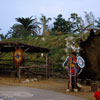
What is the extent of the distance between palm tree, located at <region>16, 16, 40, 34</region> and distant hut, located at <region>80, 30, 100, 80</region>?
70.6ft

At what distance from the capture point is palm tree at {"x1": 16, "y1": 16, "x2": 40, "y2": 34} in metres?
33.4

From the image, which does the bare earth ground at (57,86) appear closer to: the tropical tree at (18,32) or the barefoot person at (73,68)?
the barefoot person at (73,68)

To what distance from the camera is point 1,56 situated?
25.0 m

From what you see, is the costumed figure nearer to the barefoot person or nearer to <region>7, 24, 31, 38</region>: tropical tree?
the barefoot person

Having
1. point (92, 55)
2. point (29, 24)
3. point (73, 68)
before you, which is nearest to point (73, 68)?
point (73, 68)

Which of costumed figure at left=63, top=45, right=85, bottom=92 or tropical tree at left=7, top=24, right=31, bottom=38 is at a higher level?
tropical tree at left=7, top=24, right=31, bottom=38

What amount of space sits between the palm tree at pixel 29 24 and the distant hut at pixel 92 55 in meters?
21.5

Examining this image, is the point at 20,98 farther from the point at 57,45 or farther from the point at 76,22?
the point at 76,22

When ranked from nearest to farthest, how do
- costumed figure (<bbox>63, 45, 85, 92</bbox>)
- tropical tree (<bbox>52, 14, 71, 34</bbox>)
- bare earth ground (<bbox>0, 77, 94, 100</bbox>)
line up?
bare earth ground (<bbox>0, 77, 94, 100</bbox>) < costumed figure (<bbox>63, 45, 85, 92</bbox>) < tropical tree (<bbox>52, 14, 71, 34</bbox>)

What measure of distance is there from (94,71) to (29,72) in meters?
6.97

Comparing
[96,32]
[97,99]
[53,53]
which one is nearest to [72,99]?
[97,99]

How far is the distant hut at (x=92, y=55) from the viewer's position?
11.6m

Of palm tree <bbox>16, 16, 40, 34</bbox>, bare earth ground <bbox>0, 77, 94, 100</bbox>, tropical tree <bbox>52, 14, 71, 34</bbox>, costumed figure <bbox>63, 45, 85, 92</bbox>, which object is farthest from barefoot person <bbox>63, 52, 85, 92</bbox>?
palm tree <bbox>16, 16, 40, 34</bbox>

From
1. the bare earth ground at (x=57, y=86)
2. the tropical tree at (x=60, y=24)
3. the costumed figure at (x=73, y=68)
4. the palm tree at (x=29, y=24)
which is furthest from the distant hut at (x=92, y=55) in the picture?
the palm tree at (x=29, y=24)
